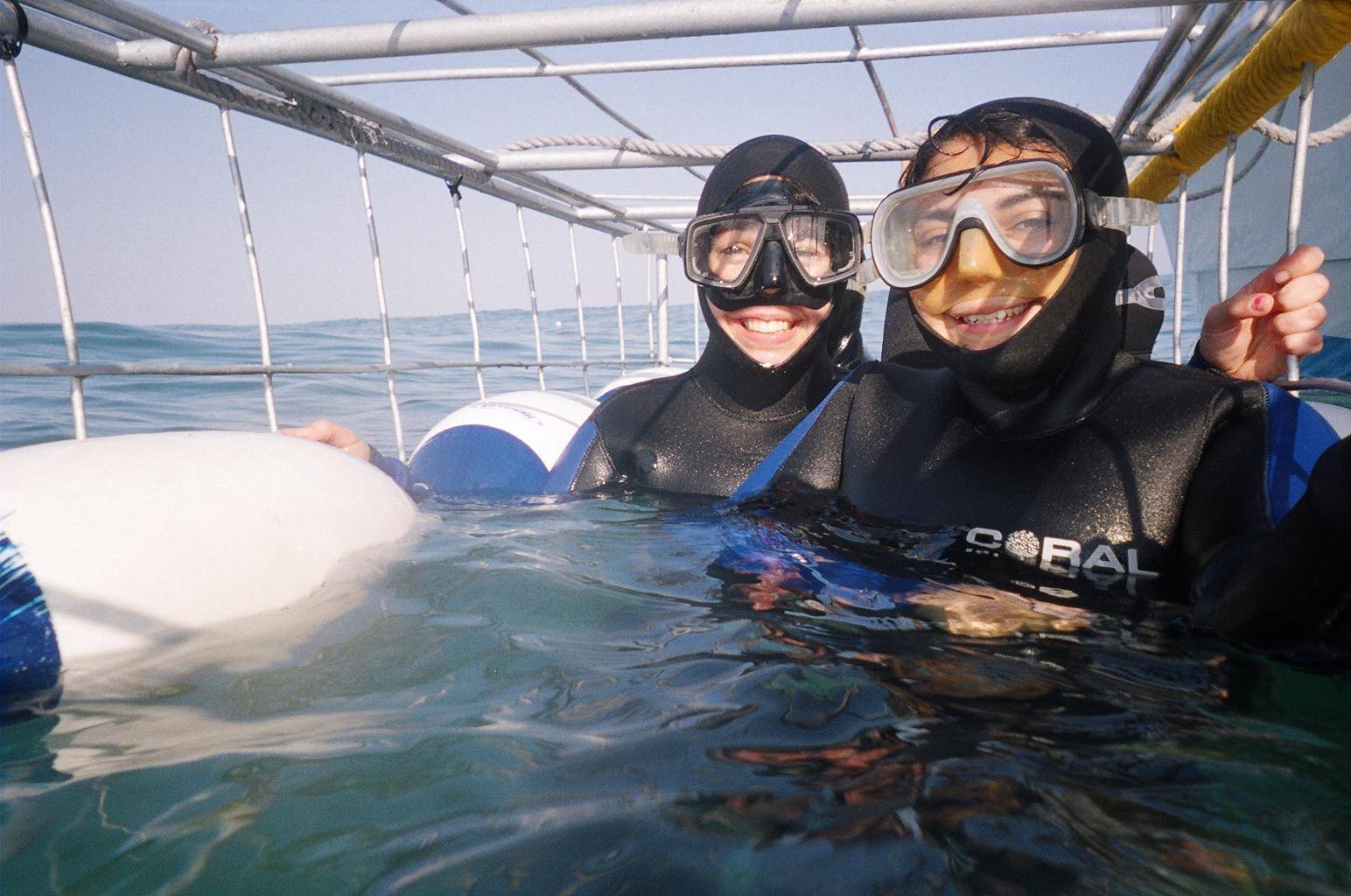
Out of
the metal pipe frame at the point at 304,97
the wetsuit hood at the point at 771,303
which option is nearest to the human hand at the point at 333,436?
the metal pipe frame at the point at 304,97

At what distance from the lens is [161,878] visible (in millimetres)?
917

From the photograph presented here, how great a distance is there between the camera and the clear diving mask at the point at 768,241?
2.87m

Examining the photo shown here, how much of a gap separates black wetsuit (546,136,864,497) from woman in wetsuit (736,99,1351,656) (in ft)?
2.96

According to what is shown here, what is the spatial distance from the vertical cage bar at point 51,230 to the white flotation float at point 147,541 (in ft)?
1.34

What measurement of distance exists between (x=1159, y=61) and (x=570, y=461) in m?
2.26

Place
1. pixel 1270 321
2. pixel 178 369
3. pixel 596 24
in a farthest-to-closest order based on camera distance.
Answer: pixel 178 369 → pixel 1270 321 → pixel 596 24

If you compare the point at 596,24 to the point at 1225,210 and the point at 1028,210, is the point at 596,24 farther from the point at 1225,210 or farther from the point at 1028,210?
the point at 1225,210

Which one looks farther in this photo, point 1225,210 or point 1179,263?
point 1179,263

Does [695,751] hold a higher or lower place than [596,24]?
lower

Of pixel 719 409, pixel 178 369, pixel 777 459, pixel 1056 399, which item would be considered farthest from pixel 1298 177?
pixel 178 369

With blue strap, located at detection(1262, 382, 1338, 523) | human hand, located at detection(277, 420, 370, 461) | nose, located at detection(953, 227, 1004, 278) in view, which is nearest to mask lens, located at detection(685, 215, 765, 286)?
nose, located at detection(953, 227, 1004, 278)

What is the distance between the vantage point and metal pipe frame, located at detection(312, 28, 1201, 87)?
296 centimetres

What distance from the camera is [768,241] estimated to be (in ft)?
9.35

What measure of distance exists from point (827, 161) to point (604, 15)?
1695 millimetres
